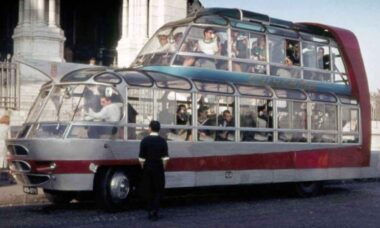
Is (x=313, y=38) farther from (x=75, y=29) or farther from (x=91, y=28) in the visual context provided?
(x=91, y=28)

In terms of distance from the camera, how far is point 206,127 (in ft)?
45.9

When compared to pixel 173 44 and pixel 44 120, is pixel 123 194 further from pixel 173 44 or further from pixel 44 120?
pixel 173 44

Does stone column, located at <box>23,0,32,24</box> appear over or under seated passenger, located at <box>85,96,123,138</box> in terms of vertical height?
over

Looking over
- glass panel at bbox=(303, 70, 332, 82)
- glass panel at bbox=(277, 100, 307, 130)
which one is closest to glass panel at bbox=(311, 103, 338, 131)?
glass panel at bbox=(277, 100, 307, 130)

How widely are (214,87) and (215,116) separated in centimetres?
61

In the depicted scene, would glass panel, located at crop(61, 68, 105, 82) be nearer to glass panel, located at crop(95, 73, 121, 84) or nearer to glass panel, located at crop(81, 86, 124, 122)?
glass panel, located at crop(95, 73, 121, 84)

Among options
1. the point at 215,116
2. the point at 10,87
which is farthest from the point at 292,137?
the point at 10,87

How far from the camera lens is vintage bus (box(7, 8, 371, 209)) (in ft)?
40.3

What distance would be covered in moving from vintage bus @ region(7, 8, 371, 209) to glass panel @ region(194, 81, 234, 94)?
30mm

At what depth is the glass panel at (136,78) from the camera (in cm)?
1289

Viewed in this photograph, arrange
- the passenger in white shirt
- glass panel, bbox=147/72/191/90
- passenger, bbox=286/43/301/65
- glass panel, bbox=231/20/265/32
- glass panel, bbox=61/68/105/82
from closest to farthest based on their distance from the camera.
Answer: the passenger in white shirt → glass panel, bbox=61/68/105/82 → glass panel, bbox=147/72/191/90 → glass panel, bbox=231/20/265/32 → passenger, bbox=286/43/301/65

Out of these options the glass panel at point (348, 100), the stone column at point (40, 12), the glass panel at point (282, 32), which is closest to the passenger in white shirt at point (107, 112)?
the glass panel at point (282, 32)

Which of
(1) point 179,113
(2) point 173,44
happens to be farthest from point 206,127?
(2) point 173,44

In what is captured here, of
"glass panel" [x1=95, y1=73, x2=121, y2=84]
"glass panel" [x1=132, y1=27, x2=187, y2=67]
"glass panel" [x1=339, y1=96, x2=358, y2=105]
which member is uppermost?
"glass panel" [x1=132, y1=27, x2=187, y2=67]
